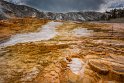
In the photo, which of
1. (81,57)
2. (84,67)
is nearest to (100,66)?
(84,67)

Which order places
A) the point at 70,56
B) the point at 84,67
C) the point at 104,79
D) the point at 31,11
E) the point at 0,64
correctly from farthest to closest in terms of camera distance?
1. the point at 31,11
2. the point at 70,56
3. the point at 0,64
4. the point at 84,67
5. the point at 104,79

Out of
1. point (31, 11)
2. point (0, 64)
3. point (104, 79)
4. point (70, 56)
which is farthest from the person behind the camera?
point (31, 11)

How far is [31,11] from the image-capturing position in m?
95.0

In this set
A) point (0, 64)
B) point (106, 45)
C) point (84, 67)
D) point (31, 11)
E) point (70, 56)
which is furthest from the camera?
point (31, 11)

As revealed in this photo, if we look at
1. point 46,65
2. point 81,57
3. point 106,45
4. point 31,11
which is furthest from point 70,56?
point 31,11

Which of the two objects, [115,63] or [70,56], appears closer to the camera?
[115,63]

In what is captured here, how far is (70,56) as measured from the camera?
33.3 feet

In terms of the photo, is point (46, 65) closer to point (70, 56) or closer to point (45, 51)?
point (70, 56)

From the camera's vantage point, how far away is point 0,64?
9.47 metres

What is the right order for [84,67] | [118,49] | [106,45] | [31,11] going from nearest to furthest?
1. [84,67]
2. [118,49]
3. [106,45]
4. [31,11]

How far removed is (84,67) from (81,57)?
1.31 meters

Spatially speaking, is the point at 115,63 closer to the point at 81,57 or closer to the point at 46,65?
the point at 81,57

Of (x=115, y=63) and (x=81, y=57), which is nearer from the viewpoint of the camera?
(x=115, y=63)

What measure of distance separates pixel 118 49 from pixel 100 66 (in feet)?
9.19
